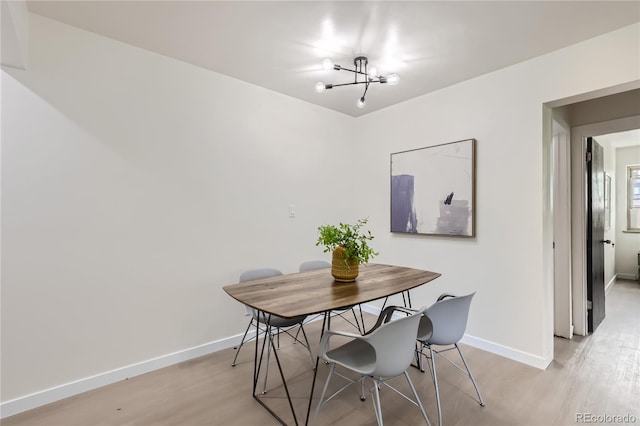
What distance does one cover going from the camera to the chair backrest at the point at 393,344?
55.0 inches

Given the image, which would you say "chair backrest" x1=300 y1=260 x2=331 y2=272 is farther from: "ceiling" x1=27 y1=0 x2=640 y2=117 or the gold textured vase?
"ceiling" x1=27 y1=0 x2=640 y2=117

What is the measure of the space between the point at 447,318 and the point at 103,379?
2.38m

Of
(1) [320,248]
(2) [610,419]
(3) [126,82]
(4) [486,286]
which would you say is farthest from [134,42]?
(2) [610,419]

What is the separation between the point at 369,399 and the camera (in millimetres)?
1973

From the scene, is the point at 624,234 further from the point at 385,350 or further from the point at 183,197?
the point at 183,197

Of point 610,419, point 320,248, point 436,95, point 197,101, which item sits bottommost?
point 610,419

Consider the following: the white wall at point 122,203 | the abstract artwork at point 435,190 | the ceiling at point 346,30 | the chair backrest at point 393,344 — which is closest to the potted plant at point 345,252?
the chair backrest at point 393,344

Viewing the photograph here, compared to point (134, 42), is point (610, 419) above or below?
below

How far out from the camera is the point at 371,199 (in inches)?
148

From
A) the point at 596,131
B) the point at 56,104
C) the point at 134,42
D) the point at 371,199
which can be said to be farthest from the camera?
the point at 371,199

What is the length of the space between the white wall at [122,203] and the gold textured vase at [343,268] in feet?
3.66

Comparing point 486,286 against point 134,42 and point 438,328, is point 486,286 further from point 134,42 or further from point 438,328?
point 134,42

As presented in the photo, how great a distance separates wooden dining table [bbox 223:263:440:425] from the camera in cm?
156

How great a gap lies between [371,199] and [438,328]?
2173 mm
